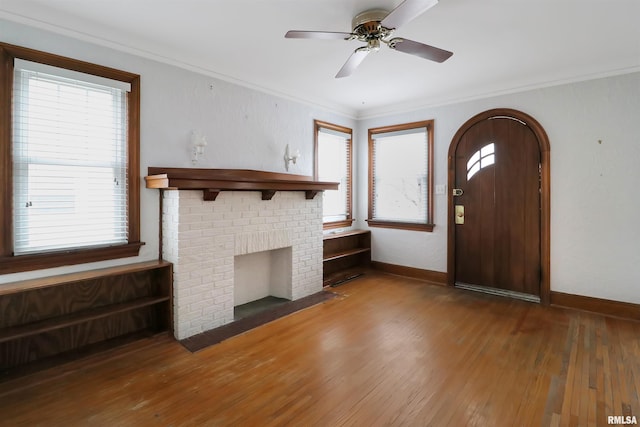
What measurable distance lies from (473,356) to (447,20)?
8.79ft

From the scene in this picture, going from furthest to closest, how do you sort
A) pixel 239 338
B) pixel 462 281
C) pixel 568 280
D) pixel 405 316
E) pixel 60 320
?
pixel 462 281 → pixel 568 280 → pixel 405 316 → pixel 239 338 → pixel 60 320

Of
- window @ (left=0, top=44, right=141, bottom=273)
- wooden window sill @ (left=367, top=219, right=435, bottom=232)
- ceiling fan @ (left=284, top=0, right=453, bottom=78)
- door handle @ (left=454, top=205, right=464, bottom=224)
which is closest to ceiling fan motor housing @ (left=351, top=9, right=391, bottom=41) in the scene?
ceiling fan @ (left=284, top=0, right=453, bottom=78)

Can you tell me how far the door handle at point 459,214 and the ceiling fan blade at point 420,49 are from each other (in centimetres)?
241

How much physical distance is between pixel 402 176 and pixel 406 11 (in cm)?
328

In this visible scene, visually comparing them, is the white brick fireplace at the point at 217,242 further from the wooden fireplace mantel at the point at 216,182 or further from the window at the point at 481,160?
the window at the point at 481,160

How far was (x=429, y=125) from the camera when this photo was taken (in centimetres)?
476

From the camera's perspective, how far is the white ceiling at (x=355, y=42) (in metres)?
2.40

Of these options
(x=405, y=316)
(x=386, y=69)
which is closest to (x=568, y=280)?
(x=405, y=316)

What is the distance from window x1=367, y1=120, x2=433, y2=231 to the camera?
4848 mm

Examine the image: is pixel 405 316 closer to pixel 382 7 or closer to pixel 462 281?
pixel 462 281

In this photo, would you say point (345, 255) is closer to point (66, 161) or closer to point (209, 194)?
point (209, 194)

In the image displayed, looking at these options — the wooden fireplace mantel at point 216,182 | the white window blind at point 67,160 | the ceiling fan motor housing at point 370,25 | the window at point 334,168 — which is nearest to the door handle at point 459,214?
the window at point 334,168

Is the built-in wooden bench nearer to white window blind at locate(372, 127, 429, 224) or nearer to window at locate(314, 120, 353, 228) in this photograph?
window at locate(314, 120, 353, 228)

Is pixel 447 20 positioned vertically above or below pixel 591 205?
above
